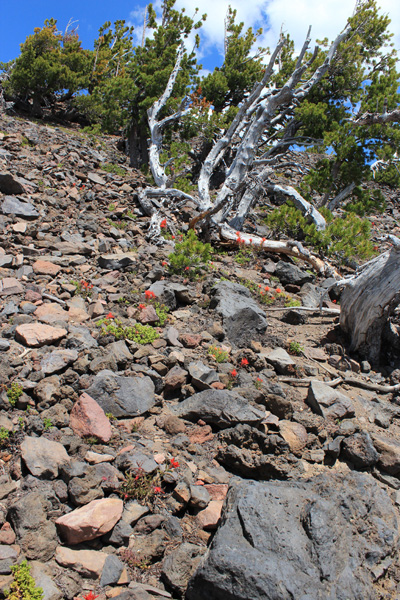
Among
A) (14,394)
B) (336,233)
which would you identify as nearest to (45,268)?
(14,394)

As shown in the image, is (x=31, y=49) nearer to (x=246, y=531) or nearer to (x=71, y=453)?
(x=71, y=453)

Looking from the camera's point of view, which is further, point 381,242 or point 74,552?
point 381,242

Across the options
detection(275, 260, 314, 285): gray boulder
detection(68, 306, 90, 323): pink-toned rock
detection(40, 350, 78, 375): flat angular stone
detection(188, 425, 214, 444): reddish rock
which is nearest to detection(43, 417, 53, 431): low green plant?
detection(40, 350, 78, 375): flat angular stone

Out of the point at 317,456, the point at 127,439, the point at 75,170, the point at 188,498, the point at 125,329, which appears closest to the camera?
the point at 188,498

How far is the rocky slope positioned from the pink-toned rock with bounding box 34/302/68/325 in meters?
0.09

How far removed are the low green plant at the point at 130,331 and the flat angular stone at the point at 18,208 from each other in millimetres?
4277

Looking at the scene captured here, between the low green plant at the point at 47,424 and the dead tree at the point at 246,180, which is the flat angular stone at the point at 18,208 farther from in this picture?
the low green plant at the point at 47,424

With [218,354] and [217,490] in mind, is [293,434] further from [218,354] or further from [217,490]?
[218,354]

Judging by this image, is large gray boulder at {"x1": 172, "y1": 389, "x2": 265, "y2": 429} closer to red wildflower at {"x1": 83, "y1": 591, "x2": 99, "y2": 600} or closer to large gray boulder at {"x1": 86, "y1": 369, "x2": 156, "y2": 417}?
large gray boulder at {"x1": 86, "y1": 369, "x2": 156, "y2": 417}

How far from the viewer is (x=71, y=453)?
370 cm

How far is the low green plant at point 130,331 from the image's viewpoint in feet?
18.0

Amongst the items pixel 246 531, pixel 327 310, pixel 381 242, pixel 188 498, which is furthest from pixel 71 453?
pixel 381 242

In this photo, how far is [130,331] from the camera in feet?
18.2

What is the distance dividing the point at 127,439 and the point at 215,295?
357cm
